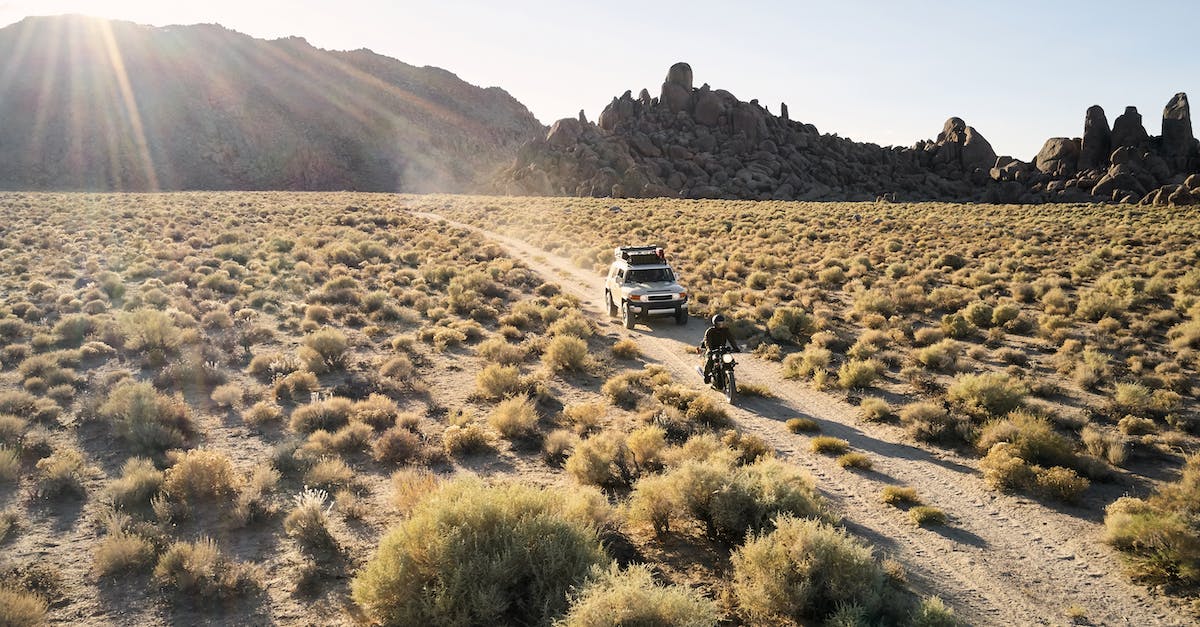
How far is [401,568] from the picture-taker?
5328 millimetres

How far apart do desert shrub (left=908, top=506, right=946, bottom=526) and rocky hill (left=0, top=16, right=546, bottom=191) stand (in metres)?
113

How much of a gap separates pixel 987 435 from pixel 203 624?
10327 millimetres

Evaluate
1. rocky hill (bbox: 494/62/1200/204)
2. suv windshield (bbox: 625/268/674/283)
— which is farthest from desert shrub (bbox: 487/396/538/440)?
rocky hill (bbox: 494/62/1200/204)

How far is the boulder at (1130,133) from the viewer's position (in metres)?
87.1

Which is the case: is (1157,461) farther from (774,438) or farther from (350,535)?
(350,535)

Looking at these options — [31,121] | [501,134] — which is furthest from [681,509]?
[501,134]

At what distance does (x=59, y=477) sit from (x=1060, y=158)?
11424 centimetres

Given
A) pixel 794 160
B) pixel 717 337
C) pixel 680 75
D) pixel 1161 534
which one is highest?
pixel 680 75

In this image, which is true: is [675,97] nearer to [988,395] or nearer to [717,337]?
[717,337]

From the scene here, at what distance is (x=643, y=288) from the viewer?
17.2m

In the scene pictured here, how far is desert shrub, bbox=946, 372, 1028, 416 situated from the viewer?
1052cm

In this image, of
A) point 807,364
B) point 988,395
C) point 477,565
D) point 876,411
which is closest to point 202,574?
point 477,565

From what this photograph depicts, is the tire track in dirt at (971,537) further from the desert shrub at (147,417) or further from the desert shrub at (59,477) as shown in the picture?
the desert shrub at (59,477)

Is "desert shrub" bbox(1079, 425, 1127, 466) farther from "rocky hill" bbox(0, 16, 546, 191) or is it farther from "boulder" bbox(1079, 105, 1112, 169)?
"rocky hill" bbox(0, 16, 546, 191)
